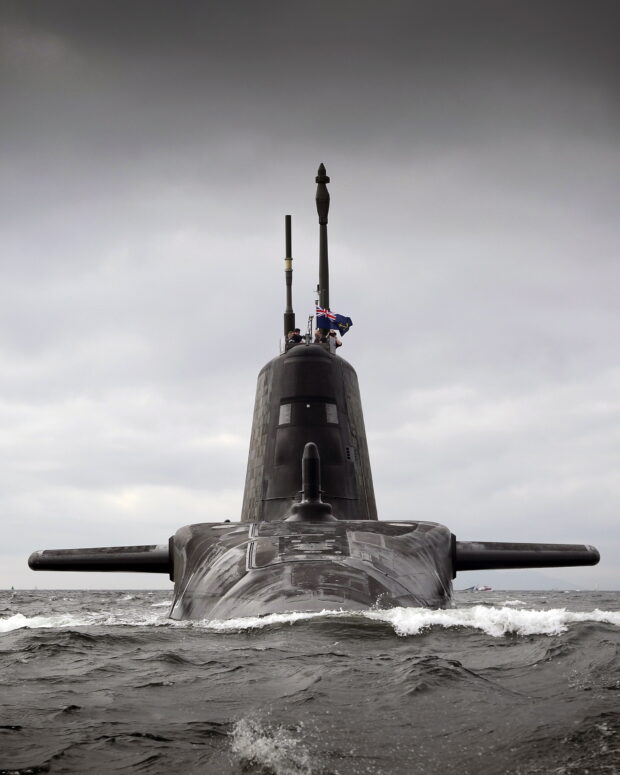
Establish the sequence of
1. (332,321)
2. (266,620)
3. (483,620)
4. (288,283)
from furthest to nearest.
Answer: (288,283) < (332,321) < (483,620) < (266,620)

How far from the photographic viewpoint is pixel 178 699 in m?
5.21

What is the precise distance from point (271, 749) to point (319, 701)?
1.01 meters

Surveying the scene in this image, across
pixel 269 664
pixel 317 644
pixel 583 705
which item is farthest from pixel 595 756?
pixel 317 644

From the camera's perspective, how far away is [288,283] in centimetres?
1927

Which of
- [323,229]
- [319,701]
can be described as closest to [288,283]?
[323,229]

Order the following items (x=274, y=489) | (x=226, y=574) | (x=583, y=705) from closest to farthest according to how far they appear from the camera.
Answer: (x=583, y=705), (x=226, y=574), (x=274, y=489)

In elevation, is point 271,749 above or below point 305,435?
below

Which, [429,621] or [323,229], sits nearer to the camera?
[429,621]

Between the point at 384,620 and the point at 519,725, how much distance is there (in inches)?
154

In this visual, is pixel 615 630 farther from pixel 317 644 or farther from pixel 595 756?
pixel 595 756

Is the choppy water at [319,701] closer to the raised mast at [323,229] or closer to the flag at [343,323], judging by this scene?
the flag at [343,323]

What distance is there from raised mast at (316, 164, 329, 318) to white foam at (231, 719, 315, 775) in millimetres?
14719

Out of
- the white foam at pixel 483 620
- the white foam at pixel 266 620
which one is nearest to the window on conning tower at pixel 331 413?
the white foam at pixel 483 620

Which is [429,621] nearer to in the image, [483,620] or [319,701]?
[483,620]
